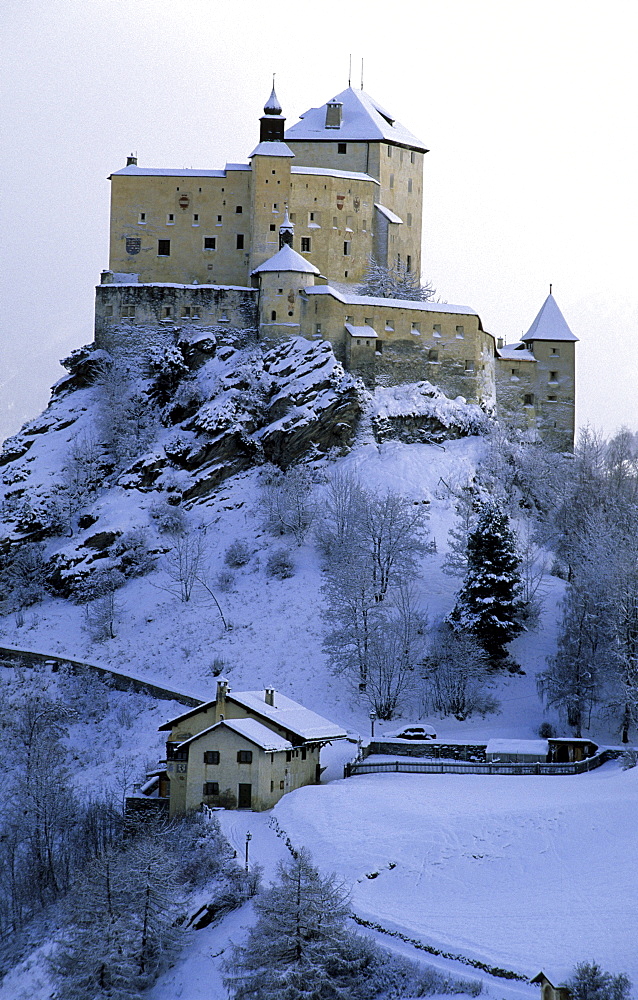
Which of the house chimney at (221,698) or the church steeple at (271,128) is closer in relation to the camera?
→ the house chimney at (221,698)

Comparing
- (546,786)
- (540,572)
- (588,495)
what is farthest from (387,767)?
(588,495)

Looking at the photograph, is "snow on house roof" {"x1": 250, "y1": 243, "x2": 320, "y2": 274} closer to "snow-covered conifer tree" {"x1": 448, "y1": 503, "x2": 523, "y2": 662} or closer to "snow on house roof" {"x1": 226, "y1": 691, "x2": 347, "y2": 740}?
"snow-covered conifer tree" {"x1": 448, "y1": 503, "x2": 523, "y2": 662}

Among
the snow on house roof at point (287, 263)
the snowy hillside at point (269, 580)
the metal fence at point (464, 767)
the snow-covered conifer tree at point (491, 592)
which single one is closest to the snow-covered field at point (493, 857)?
the snowy hillside at point (269, 580)

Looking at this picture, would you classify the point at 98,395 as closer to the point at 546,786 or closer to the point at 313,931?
the point at 546,786

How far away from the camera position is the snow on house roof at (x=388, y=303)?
259 feet

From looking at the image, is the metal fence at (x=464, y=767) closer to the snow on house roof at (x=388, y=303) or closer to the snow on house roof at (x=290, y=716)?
the snow on house roof at (x=290, y=716)

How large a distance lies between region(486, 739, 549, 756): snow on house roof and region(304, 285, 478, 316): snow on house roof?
3603 centimetres

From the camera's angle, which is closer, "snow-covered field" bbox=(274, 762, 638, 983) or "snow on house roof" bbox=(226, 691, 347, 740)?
"snow-covered field" bbox=(274, 762, 638, 983)

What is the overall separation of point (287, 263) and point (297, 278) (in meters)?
1.06

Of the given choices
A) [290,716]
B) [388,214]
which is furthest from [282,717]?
[388,214]

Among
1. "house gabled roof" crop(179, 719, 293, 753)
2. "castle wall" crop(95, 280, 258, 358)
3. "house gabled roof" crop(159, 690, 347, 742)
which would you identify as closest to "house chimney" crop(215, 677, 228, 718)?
"house gabled roof" crop(159, 690, 347, 742)

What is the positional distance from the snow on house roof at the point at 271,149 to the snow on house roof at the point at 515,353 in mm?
18293

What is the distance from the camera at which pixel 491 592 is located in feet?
200

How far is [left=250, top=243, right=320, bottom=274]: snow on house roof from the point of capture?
79.0 metres
